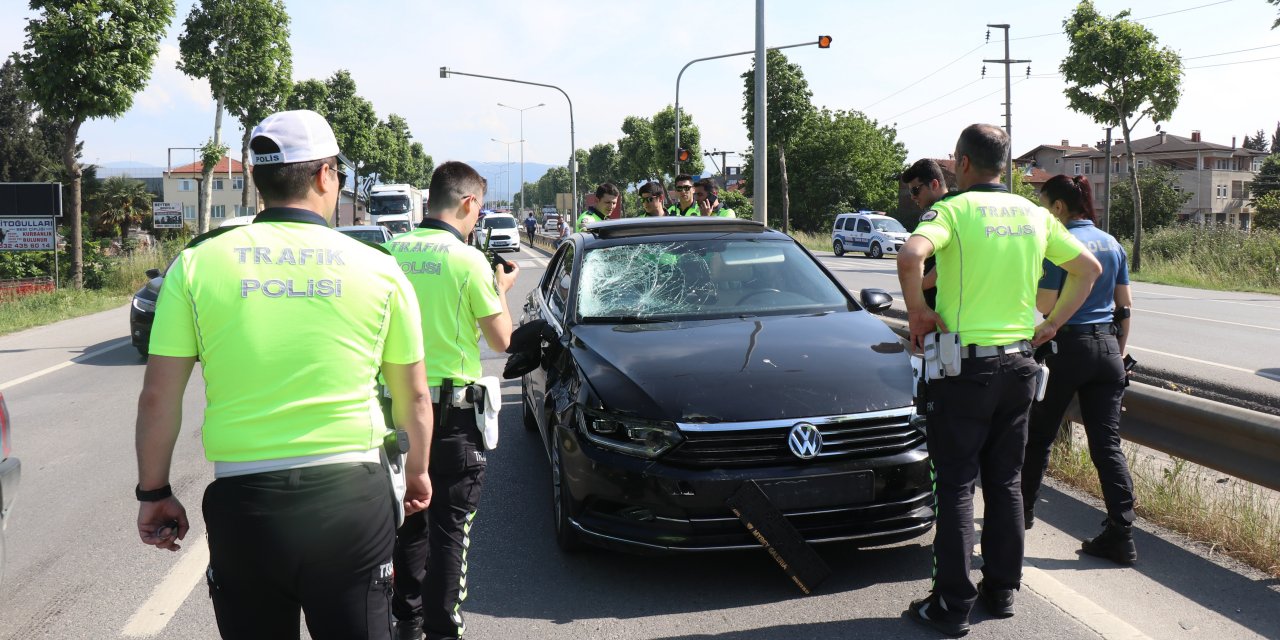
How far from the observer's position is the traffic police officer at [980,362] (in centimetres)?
379

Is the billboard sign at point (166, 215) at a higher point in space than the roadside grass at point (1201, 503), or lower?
higher

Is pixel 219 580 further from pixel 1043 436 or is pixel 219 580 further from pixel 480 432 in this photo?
A: pixel 1043 436

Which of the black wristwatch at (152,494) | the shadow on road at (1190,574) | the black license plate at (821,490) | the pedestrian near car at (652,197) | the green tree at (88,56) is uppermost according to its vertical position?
the green tree at (88,56)

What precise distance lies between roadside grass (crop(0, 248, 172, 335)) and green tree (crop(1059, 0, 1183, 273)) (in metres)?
24.3

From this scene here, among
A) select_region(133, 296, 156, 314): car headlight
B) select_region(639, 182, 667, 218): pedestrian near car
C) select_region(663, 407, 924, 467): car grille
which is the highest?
select_region(639, 182, 667, 218): pedestrian near car

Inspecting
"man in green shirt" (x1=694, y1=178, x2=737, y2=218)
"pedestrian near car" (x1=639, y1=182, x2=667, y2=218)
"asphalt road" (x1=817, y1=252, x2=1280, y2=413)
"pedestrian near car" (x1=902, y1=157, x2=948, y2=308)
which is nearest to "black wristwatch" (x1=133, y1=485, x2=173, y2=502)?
"pedestrian near car" (x1=902, y1=157, x2=948, y2=308)

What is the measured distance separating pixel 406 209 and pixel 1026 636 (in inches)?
1842

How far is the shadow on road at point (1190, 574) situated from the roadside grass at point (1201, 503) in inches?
7.0

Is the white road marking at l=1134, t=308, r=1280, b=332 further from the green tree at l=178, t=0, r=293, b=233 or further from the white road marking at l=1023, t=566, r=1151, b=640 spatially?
the green tree at l=178, t=0, r=293, b=233

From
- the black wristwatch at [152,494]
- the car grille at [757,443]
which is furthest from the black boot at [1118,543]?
the black wristwatch at [152,494]

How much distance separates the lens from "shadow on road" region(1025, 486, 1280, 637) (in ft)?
12.7

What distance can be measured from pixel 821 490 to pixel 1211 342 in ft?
36.3

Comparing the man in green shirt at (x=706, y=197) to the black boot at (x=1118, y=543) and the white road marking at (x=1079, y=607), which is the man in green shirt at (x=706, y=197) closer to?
the black boot at (x=1118, y=543)

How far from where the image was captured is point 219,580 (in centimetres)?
218
